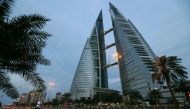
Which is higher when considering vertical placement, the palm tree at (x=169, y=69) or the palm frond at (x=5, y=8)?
the palm tree at (x=169, y=69)

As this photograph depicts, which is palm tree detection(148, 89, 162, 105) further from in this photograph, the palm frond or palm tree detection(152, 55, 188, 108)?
the palm frond

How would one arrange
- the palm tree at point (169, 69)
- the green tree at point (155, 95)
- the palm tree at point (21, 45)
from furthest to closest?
the green tree at point (155, 95) < the palm tree at point (169, 69) < the palm tree at point (21, 45)

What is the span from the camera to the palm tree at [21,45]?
6711mm

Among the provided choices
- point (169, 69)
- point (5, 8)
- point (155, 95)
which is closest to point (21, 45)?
point (5, 8)

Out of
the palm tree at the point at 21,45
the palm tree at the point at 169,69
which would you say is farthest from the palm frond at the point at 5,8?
the palm tree at the point at 169,69

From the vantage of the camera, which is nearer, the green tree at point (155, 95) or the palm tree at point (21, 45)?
the palm tree at point (21, 45)

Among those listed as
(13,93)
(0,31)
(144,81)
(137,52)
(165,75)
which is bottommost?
(13,93)

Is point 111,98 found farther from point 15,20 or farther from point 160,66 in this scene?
point 15,20

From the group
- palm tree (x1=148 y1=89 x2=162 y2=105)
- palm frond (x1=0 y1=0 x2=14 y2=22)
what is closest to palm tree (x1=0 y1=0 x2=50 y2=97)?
palm frond (x1=0 y1=0 x2=14 y2=22)

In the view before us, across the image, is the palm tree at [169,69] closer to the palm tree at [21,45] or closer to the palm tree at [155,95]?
the palm tree at [21,45]

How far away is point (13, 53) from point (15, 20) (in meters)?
1.18

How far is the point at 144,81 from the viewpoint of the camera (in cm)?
15888

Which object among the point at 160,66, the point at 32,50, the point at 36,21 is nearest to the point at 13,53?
the point at 32,50

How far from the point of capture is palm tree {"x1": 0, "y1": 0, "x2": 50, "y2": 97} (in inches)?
264
